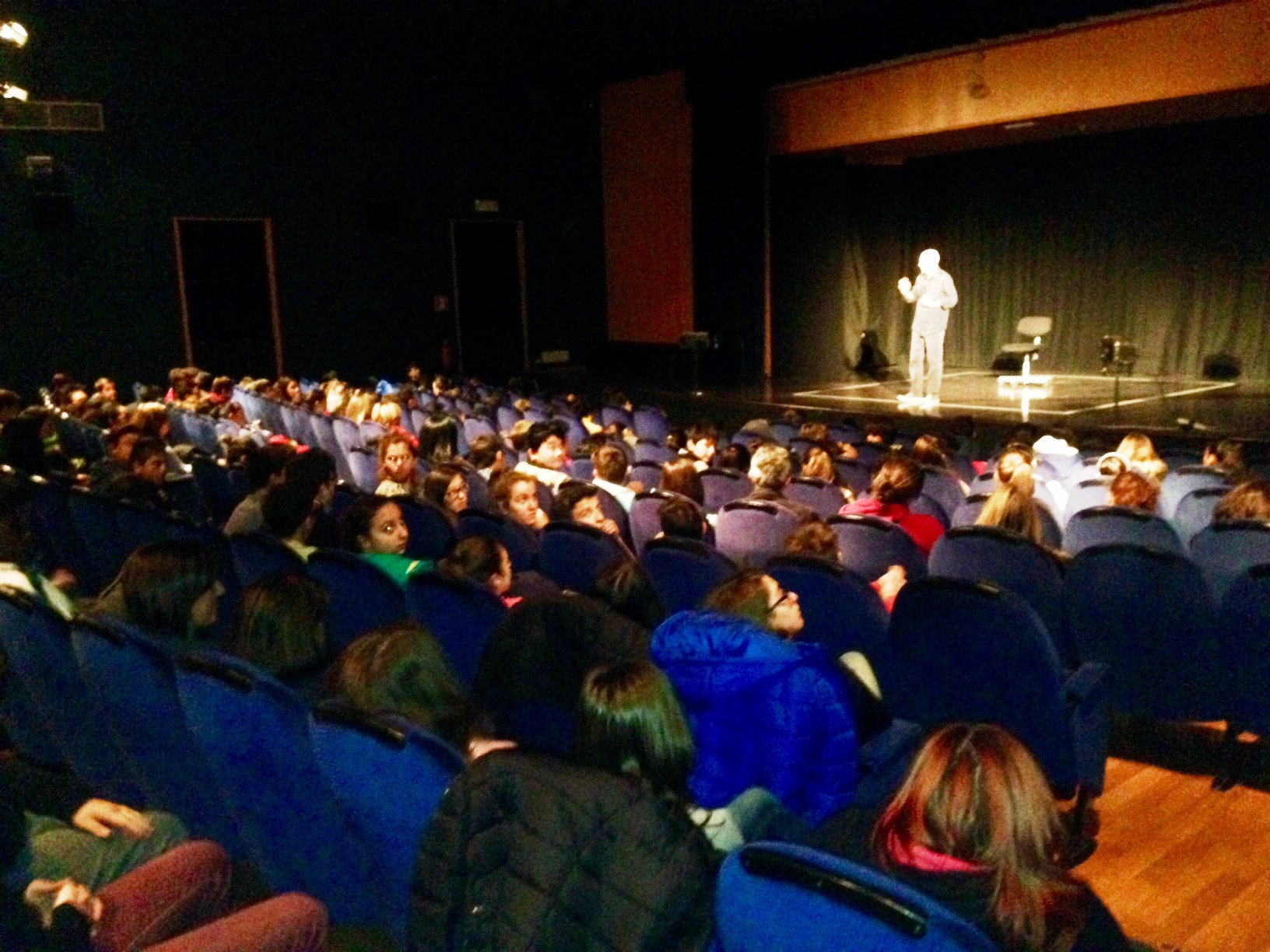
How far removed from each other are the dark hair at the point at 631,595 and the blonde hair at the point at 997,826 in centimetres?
142

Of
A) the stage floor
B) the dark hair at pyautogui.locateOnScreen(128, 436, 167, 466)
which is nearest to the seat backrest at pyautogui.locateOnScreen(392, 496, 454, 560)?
the dark hair at pyautogui.locateOnScreen(128, 436, 167, 466)

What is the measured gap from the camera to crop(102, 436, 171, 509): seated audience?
509cm

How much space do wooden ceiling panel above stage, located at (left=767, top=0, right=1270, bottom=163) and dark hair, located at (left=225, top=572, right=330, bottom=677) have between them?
31.3ft

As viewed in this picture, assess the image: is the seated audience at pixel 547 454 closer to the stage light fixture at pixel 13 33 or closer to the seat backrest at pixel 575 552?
the seat backrest at pixel 575 552

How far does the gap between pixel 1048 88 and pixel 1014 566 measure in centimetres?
832

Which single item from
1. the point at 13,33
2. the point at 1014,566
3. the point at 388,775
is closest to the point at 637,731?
the point at 388,775

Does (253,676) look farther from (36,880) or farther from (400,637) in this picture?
(36,880)

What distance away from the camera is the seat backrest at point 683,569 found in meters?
3.79

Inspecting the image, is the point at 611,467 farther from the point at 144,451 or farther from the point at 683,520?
the point at 144,451

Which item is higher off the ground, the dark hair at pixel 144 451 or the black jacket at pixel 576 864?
the dark hair at pixel 144 451

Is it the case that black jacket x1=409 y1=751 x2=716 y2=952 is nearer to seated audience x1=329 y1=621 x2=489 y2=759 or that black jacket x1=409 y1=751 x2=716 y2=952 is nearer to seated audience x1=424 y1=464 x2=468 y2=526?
seated audience x1=329 y1=621 x2=489 y2=759

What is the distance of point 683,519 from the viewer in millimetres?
4336

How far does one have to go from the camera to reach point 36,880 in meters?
2.15

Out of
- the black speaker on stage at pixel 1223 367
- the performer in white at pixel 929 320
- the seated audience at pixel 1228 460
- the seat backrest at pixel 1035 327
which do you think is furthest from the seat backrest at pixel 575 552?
the black speaker on stage at pixel 1223 367
